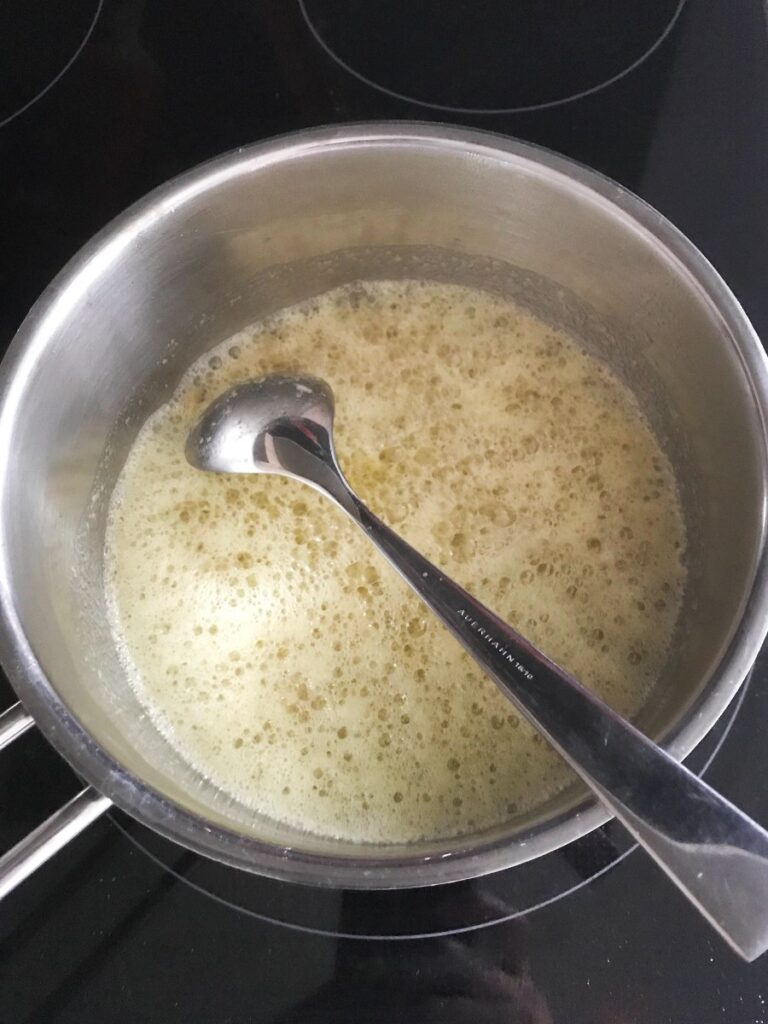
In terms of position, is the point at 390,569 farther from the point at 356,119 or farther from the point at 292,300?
the point at 356,119

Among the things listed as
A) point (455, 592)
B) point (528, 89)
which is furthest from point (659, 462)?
point (528, 89)

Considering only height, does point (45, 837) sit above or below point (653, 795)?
above

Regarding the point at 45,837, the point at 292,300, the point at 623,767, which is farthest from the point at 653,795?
the point at 292,300

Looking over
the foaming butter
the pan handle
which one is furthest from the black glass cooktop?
the pan handle

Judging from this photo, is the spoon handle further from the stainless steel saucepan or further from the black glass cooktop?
the black glass cooktop

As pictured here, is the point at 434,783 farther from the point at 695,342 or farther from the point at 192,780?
the point at 695,342

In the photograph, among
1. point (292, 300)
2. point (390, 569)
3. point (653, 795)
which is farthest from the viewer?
point (292, 300)
